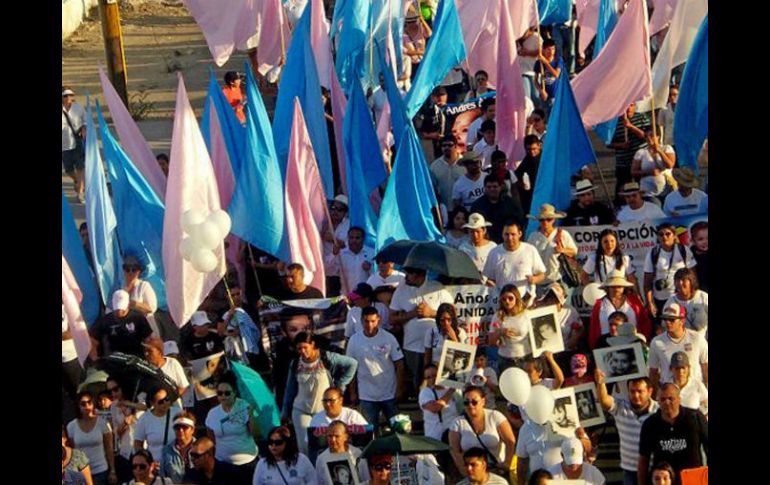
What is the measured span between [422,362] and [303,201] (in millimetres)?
2065

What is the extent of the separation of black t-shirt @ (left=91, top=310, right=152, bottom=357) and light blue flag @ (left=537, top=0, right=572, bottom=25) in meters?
8.05

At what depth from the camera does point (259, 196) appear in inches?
601

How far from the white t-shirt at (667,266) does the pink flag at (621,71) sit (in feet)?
7.77

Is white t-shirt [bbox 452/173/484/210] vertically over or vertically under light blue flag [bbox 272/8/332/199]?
under

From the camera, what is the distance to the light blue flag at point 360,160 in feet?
51.9

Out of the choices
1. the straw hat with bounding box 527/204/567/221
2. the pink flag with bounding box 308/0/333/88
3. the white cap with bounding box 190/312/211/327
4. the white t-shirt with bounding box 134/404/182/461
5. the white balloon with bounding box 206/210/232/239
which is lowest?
the white t-shirt with bounding box 134/404/182/461

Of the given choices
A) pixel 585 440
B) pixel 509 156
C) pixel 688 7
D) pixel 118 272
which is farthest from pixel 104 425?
pixel 688 7

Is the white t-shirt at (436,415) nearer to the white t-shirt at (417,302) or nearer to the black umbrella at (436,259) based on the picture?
the white t-shirt at (417,302)

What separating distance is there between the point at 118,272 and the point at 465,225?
106 inches

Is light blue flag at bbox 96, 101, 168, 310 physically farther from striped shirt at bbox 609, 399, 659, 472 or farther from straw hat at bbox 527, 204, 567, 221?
striped shirt at bbox 609, 399, 659, 472

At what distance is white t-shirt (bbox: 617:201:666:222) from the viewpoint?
50.0ft

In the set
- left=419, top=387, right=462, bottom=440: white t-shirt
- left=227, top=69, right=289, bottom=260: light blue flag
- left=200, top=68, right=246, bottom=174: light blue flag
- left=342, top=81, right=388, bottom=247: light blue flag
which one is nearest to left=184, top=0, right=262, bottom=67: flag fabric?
left=200, top=68, right=246, bottom=174: light blue flag

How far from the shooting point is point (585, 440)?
1260 cm

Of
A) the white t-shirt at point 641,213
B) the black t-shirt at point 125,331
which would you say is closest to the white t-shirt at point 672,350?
the white t-shirt at point 641,213
